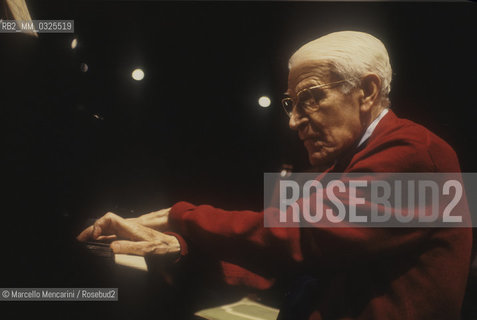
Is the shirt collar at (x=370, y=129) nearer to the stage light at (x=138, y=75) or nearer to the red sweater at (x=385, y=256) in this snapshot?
the red sweater at (x=385, y=256)

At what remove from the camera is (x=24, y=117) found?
1847 mm

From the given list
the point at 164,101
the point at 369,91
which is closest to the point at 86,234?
the point at 164,101

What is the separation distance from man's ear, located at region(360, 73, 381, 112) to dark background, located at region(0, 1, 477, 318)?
17 cm

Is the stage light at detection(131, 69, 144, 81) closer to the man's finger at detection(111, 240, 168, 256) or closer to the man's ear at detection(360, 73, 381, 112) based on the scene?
the man's finger at detection(111, 240, 168, 256)

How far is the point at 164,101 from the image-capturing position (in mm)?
1866

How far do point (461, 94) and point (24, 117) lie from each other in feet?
6.39

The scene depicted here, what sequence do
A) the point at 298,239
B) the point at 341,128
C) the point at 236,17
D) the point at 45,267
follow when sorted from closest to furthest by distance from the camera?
the point at 298,239 < the point at 341,128 < the point at 45,267 < the point at 236,17

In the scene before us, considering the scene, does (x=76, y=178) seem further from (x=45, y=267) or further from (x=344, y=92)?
(x=344, y=92)

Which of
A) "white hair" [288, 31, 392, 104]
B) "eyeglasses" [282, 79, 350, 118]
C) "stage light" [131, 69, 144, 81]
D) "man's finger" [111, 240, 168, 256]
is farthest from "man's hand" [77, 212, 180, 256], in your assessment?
"white hair" [288, 31, 392, 104]

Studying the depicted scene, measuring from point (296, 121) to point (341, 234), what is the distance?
0.51 metres

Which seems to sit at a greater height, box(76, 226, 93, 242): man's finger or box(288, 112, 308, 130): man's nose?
box(288, 112, 308, 130): man's nose

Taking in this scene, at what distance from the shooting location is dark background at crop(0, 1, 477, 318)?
1768 millimetres

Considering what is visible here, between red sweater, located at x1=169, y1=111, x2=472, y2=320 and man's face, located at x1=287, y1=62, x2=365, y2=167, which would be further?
man's face, located at x1=287, y1=62, x2=365, y2=167

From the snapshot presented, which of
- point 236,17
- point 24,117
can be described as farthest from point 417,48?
point 24,117
